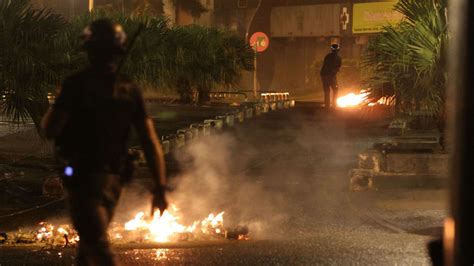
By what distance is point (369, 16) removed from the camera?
32.6 m

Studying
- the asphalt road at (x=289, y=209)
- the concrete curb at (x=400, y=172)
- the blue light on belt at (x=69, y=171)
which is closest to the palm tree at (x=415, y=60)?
the concrete curb at (x=400, y=172)

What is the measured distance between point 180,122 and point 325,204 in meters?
8.83

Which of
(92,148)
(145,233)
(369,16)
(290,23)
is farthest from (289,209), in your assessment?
(290,23)

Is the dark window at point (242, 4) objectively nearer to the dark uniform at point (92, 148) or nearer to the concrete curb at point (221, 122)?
the concrete curb at point (221, 122)

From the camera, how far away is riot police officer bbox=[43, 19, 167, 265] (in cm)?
425

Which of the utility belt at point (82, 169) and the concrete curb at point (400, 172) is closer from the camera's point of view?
the utility belt at point (82, 169)

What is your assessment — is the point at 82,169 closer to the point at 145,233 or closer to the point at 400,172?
the point at 145,233

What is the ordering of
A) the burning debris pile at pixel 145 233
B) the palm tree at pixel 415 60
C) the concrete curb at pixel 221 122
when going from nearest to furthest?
the burning debris pile at pixel 145 233 < the palm tree at pixel 415 60 < the concrete curb at pixel 221 122

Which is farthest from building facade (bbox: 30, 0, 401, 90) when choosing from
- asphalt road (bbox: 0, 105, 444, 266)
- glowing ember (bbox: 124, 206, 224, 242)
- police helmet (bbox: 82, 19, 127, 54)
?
police helmet (bbox: 82, 19, 127, 54)

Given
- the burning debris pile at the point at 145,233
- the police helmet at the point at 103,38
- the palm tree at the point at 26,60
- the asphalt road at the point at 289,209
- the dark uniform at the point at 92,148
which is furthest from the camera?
the palm tree at the point at 26,60

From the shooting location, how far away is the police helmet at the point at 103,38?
436 cm

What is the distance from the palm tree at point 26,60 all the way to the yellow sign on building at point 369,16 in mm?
22853

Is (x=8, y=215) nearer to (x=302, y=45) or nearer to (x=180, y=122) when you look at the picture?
(x=180, y=122)

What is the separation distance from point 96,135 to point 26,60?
6.03 metres
